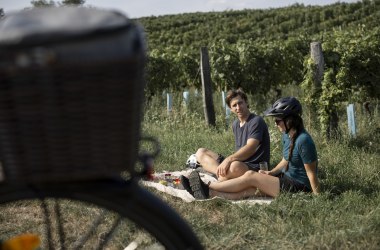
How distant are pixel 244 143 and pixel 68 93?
4.11 m

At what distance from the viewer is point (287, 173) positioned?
472cm

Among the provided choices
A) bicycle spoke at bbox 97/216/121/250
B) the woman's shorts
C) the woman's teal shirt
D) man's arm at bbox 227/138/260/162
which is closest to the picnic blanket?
the woman's shorts

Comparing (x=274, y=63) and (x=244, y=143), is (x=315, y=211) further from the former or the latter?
(x=274, y=63)

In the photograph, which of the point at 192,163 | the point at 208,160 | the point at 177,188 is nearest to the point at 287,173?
the point at 177,188

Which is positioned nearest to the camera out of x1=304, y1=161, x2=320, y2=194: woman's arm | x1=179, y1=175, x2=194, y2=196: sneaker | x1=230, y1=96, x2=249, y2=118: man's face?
x1=304, y1=161, x2=320, y2=194: woman's arm

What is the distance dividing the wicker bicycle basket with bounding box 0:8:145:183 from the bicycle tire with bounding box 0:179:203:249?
0.11 m

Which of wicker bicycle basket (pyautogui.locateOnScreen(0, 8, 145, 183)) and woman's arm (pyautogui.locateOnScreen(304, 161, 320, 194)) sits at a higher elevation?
wicker bicycle basket (pyautogui.locateOnScreen(0, 8, 145, 183))

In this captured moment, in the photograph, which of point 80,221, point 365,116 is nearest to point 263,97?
point 365,116

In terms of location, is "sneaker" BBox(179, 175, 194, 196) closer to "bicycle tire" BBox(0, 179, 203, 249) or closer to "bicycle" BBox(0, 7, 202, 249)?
"bicycle tire" BBox(0, 179, 203, 249)

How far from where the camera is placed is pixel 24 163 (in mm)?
1509

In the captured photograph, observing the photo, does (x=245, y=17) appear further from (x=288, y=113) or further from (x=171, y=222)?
(x=171, y=222)

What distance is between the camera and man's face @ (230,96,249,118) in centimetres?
532

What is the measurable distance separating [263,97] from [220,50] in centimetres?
134

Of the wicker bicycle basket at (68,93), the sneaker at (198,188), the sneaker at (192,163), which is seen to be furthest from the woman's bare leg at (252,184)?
the wicker bicycle basket at (68,93)
